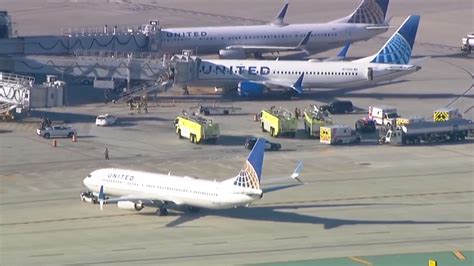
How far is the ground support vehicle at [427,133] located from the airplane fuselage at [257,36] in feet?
141

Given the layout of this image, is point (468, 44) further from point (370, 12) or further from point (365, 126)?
point (365, 126)

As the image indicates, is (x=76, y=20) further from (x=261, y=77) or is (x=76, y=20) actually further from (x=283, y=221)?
(x=283, y=221)

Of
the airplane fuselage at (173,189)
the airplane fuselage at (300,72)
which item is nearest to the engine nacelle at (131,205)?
the airplane fuselage at (173,189)

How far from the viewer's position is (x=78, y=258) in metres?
69.8

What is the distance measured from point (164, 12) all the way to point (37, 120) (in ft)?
274

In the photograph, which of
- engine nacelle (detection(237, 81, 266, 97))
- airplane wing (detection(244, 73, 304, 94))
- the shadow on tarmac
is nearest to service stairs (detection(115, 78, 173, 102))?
engine nacelle (detection(237, 81, 266, 97))

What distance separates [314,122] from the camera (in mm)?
104812

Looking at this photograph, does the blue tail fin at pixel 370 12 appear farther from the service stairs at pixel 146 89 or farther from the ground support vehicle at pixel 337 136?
the ground support vehicle at pixel 337 136

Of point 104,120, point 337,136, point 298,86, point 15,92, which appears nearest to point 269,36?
point 298,86

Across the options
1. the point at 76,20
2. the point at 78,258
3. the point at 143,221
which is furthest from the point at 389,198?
the point at 76,20

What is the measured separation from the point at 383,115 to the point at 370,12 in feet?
141

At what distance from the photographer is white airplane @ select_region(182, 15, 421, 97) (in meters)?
122

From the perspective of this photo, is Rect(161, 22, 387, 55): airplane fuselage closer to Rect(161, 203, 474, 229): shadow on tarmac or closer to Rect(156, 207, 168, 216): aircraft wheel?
Rect(161, 203, 474, 229): shadow on tarmac

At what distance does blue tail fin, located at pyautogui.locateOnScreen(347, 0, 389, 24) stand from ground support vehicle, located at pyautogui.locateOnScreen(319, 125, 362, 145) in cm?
4906
